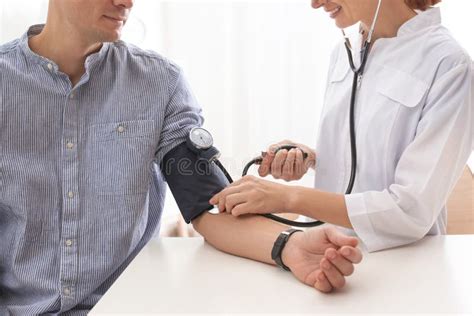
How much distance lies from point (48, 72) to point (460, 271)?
0.96m

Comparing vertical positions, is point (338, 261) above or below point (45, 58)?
below

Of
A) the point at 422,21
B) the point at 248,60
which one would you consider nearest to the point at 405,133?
the point at 422,21

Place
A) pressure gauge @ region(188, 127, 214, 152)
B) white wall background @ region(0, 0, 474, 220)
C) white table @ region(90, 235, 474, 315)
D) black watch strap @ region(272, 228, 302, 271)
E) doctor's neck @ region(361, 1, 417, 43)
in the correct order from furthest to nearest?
white wall background @ region(0, 0, 474, 220)
doctor's neck @ region(361, 1, 417, 43)
pressure gauge @ region(188, 127, 214, 152)
black watch strap @ region(272, 228, 302, 271)
white table @ region(90, 235, 474, 315)

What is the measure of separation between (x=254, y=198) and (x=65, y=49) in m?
0.56

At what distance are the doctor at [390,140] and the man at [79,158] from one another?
11cm

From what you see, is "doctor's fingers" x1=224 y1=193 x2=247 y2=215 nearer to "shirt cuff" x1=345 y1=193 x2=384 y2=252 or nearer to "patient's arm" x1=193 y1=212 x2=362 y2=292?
"patient's arm" x1=193 y1=212 x2=362 y2=292

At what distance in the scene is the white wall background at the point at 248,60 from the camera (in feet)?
9.41

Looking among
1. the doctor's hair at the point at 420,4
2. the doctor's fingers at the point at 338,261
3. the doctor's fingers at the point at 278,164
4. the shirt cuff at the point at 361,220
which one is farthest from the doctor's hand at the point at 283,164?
the doctor's fingers at the point at 338,261

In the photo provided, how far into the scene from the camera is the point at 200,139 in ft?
4.61

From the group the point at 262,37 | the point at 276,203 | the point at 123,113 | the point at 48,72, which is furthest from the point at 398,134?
the point at 262,37

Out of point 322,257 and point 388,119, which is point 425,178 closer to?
point 388,119

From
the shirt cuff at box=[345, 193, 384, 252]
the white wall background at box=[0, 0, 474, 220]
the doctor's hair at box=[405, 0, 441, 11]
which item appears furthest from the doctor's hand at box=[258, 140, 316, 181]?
the white wall background at box=[0, 0, 474, 220]

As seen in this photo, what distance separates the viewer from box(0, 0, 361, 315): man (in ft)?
4.47

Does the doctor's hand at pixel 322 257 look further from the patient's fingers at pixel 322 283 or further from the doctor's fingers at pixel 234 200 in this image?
Result: the doctor's fingers at pixel 234 200
